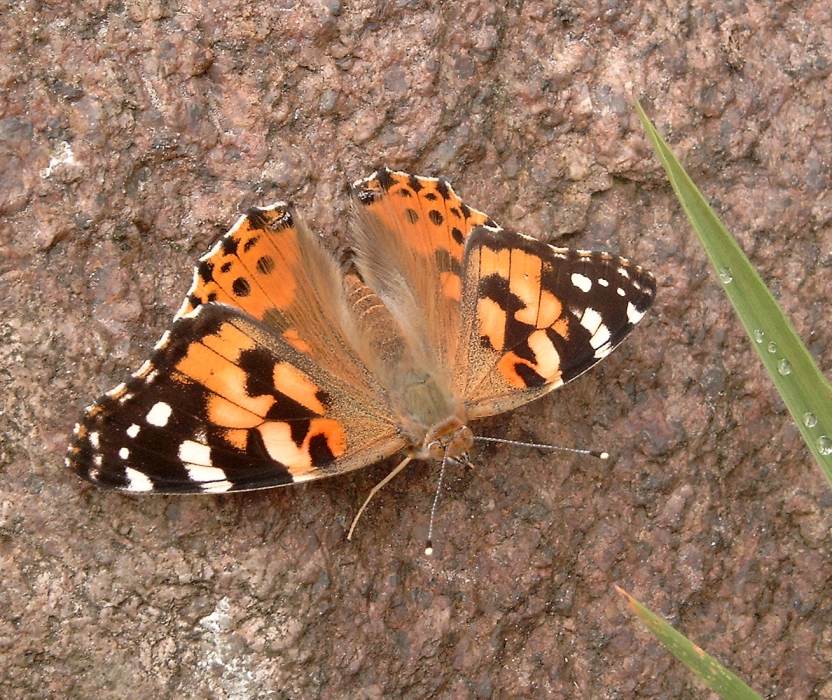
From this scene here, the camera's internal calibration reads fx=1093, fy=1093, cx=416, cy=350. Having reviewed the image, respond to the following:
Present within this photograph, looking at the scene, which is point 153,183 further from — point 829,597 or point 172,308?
point 829,597

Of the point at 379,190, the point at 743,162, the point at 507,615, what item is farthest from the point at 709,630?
the point at 379,190

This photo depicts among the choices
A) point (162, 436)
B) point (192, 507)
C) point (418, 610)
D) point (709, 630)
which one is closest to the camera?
point (162, 436)

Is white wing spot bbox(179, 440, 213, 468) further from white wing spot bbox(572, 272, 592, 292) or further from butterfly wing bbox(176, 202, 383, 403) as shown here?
white wing spot bbox(572, 272, 592, 292)

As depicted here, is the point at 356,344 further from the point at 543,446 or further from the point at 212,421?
the point at 543,446

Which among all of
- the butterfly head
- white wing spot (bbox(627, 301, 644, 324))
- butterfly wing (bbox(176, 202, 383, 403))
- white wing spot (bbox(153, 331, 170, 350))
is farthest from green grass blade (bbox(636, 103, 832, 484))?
white wing spot (bbox(153, 331, 170, 350))

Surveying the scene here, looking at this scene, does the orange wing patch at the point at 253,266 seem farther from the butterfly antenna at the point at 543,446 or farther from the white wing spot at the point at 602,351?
the white wing spot at the point at 602,351
